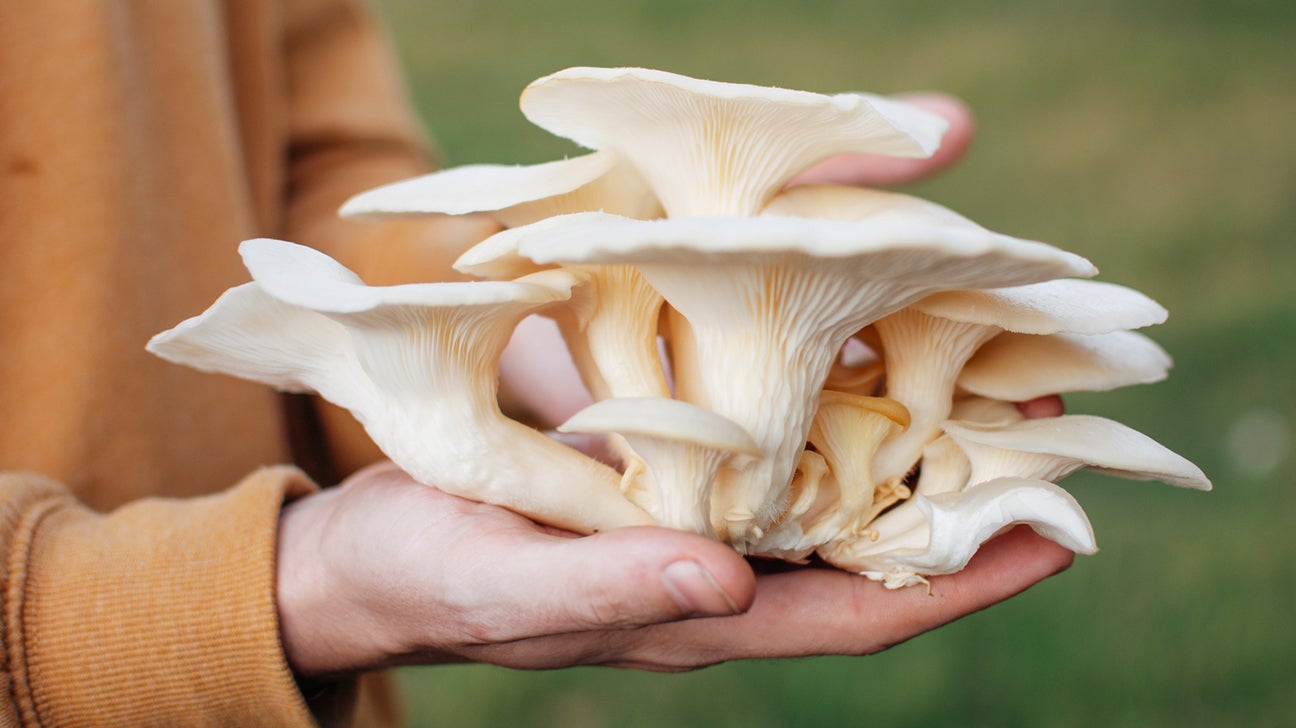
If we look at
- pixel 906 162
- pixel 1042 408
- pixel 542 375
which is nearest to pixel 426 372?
pixel 542 375

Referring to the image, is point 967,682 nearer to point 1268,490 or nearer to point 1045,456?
point 1268,490

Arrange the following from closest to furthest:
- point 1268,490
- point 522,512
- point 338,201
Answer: point 522,512, point 338,201, point 1268,490

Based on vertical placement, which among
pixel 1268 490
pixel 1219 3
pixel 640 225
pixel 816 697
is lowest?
pixel 816 697

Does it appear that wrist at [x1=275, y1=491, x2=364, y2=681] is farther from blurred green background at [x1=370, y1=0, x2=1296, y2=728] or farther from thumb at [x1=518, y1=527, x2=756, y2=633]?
blurred green background at [x1=370, y1=0, x2=1296, y2=728]

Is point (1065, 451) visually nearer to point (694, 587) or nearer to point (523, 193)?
point (694, 587)

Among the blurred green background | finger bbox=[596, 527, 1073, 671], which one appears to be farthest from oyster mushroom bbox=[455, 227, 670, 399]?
the blurred green background

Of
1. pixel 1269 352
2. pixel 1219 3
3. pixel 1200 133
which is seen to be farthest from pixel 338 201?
pixel 1219 3

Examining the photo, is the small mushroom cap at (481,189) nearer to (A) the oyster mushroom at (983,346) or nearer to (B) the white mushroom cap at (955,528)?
(A) the oyster mushroom at (983,346)

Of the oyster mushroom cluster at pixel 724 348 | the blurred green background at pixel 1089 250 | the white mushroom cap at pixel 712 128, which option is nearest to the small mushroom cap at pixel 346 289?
the oyster mushroom cluster at pixel 724 348
